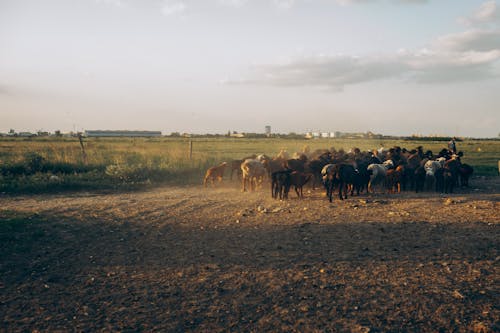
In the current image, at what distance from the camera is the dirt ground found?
4.38m

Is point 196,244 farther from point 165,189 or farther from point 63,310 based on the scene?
point 165,189

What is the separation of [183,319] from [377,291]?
284 centimetres

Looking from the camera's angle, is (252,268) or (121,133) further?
(121,133)

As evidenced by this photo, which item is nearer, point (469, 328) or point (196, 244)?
point (469, 328)

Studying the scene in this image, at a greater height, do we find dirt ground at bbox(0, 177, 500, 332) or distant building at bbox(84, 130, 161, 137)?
distant building at bbox(84, 130, 161, 137)

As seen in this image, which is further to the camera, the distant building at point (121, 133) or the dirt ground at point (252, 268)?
the distant building at point (121, 133)

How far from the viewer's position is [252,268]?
5.97m

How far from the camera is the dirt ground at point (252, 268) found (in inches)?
172

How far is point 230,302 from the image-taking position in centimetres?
480

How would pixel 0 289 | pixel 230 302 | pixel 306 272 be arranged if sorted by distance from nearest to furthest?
1. pixel 230 302
2. pixel 0 289
3. pixel 306 272

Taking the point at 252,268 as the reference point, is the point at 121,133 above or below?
above

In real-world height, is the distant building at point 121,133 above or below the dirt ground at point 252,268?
above

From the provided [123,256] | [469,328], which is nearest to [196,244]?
[123,256]

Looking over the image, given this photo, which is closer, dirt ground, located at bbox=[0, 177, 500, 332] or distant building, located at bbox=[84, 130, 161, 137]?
dirt ground, located at bbox=[0, 177, 500, 332]
